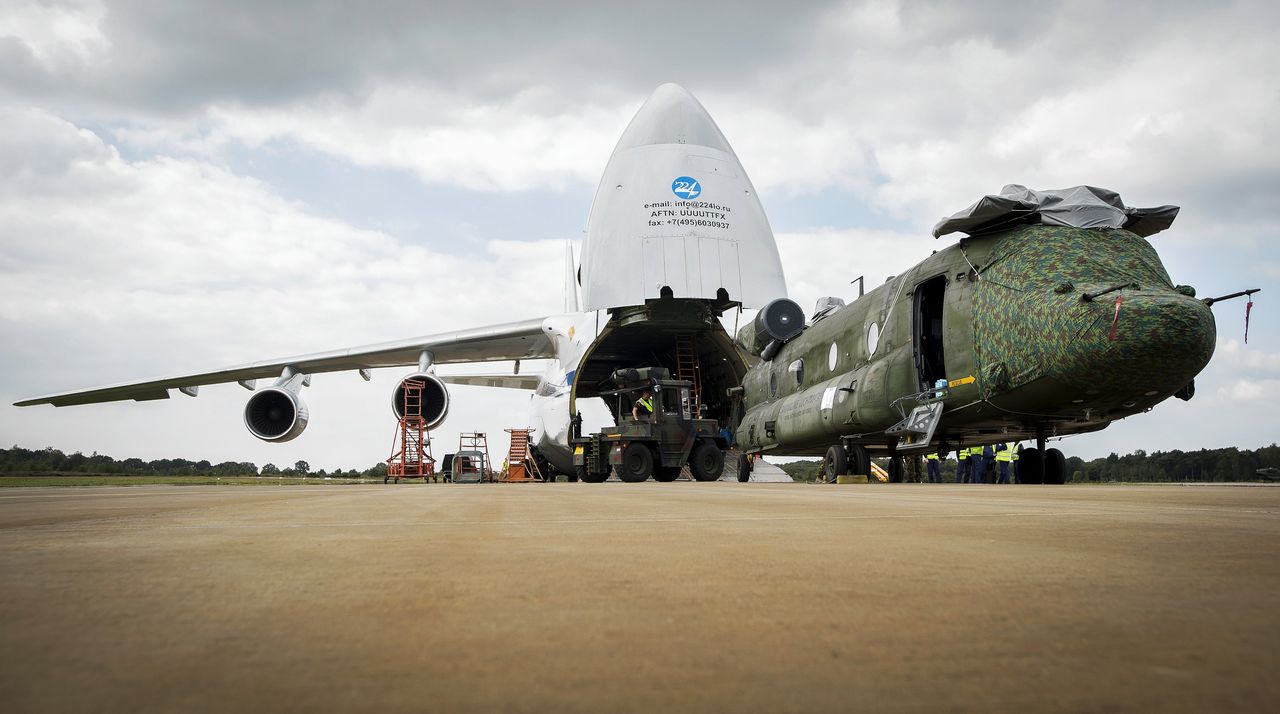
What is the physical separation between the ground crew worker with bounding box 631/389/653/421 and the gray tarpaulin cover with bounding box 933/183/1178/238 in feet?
20.6

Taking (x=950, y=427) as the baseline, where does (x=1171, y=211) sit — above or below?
above

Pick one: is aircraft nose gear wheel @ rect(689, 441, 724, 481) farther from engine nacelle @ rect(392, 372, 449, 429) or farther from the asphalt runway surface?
the asphalt runway surface

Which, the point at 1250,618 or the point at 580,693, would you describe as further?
the point at 1250,618

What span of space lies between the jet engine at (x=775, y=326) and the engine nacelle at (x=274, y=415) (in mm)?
7561

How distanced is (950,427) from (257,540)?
297 inches

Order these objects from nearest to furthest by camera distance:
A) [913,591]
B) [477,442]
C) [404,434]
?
[913,591] < [404,434] < [477,442]

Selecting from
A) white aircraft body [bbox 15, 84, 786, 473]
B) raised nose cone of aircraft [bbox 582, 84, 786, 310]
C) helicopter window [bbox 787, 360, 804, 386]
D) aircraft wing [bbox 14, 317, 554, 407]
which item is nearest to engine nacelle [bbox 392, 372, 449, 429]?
white aircraft body [bbox 15, 84, 786, 473]

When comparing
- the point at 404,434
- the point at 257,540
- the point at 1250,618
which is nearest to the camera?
the point at 1250,618

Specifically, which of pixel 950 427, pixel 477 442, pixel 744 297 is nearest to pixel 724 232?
pixel 744 297

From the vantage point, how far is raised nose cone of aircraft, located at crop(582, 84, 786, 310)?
13.2 metres

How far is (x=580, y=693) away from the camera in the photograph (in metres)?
0.43

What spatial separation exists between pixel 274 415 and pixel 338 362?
1.90m

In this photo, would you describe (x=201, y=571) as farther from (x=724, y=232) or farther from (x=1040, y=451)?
(x=724, y=232)

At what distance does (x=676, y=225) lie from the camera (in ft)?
43.7
